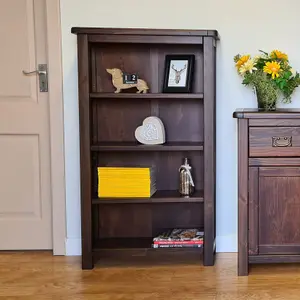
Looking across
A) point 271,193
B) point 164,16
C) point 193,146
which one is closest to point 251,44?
→ point 164,16

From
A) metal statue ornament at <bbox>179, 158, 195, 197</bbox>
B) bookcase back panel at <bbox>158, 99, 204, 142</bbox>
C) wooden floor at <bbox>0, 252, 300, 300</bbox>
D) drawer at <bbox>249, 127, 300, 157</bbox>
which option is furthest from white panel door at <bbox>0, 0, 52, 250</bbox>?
drawer at <bbox>249, 127, 300, 157</bbox>

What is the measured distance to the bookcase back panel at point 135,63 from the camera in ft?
9.04

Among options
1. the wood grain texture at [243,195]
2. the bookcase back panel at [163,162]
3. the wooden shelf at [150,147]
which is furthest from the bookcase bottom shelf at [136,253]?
the wooden shelf at [150,147]

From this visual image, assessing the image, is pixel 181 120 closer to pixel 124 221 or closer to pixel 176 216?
pixel 176 216

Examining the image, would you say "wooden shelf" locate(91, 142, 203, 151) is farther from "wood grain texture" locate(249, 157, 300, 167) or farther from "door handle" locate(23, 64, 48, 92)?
"door handle" locate(23, 64, 48, 92)

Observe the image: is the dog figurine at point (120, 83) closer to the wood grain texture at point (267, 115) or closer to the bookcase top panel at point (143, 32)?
the bookcase top panel at point (143, 32)

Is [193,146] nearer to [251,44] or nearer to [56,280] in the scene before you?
[251,44]

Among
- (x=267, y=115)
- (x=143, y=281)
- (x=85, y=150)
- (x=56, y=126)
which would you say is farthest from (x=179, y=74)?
(x=143, y=281)

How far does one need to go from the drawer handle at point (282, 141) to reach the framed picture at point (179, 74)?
0.55 m

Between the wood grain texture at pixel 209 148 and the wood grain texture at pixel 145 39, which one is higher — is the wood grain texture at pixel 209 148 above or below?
below

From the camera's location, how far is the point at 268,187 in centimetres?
243

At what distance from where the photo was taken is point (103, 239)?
2.83m

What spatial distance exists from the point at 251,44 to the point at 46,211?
1577mm

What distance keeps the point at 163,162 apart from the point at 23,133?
85cm
